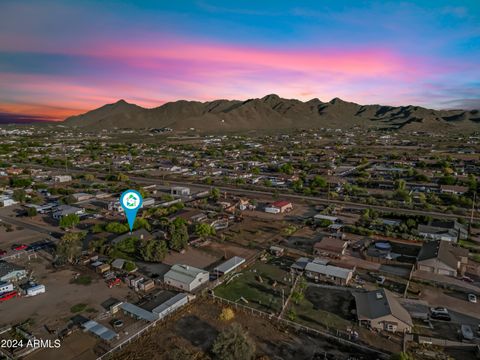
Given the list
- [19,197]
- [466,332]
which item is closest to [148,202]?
[19,197]

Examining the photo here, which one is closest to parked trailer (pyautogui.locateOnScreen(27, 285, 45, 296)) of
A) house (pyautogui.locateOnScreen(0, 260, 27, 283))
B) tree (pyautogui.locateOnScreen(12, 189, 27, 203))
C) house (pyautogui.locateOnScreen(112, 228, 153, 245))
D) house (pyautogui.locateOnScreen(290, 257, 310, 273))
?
house (pyautogui.locateOnScreen(0, 260, 27, 283))

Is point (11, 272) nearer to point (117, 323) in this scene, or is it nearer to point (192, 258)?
point (117, 323)

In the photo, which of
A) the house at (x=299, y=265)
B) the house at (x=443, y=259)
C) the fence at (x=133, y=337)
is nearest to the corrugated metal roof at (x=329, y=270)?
the house at (x=299, y=265)

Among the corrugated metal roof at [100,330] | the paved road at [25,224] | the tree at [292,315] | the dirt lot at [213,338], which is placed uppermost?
the tree at [292,315]

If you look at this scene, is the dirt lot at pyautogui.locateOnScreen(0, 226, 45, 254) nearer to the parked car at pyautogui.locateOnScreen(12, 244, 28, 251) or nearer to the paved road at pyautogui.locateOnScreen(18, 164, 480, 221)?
the parked car at pyautogui.locateOnScreen(12, 244, 28, 251)

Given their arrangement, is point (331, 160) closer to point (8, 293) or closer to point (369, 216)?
point (369, 216)

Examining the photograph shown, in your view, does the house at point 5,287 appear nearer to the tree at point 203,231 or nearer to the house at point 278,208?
the tree at point 203,231
